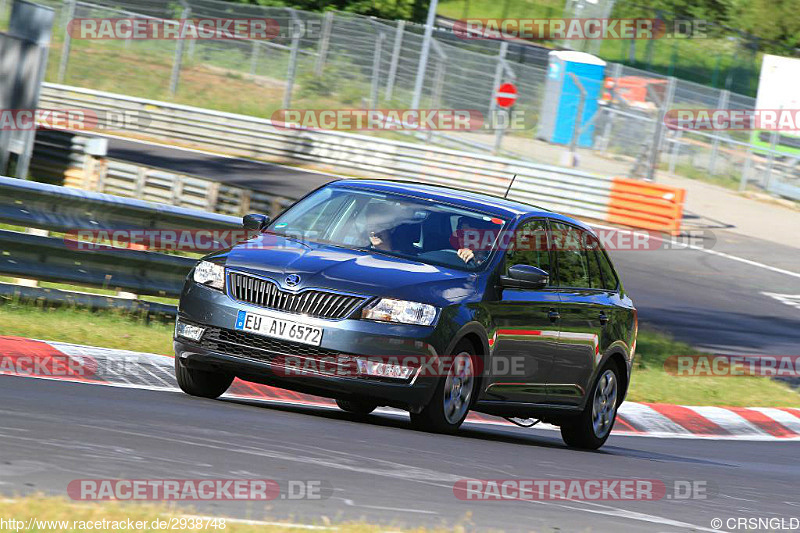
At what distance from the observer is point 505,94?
3366 centimetres

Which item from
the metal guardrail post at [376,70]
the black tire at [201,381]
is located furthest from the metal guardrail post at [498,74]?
the black tire at [201,381]

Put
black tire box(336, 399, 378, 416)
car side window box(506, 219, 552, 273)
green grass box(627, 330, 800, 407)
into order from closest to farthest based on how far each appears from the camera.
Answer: car side window box(506, 219, 552, 273)
black tire box(336, 399, 378, 416)
green grass box(627, 330, 800, 407)

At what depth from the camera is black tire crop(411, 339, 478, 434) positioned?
8.84m

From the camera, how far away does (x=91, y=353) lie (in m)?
10.1

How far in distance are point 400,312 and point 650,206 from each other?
21.2 metres

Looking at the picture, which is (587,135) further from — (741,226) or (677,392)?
(677,392)

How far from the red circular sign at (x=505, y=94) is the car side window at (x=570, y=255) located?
22929mm

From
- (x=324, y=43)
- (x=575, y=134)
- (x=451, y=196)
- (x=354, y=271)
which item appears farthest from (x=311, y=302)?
(x=324, y=43)

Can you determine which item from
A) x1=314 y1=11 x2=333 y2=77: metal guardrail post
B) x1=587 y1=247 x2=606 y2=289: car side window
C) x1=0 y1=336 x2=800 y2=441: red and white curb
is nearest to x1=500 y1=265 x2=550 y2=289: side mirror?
x1=587 y1=247 x2=606 y2=289: car side window

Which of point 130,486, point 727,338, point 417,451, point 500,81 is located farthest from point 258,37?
point 130,486

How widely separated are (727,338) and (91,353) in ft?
37.3

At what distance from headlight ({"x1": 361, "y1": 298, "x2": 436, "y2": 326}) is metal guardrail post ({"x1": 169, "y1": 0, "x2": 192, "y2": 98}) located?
1097 inches

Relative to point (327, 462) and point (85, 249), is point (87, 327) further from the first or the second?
point (327, 462)

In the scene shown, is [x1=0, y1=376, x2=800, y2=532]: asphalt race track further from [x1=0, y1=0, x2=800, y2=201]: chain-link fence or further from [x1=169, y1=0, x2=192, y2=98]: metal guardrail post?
[x1=169, y1=0, x2=192, y2=98]: metal guardrail post
